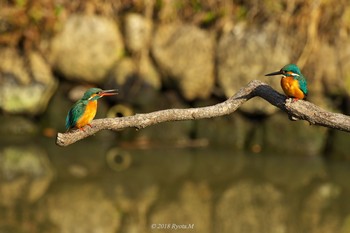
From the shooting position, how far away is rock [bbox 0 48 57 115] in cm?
1161

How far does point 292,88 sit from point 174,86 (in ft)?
23.9

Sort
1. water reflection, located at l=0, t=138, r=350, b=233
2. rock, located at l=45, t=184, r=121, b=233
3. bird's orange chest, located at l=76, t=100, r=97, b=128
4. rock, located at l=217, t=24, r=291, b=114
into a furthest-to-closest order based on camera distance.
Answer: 1. rock, located at l=217, t=24, r=291, b=114
2. water reflection, located at l=0, t=138, r=350, b=233
3. rock, located at l=45, t=184, r=121, b=233
4. bird's orange chest, located at l=76, t=100, r=97, b=128

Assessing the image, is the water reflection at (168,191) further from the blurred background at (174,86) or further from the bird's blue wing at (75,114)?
the bird's blue wing at (75,114)

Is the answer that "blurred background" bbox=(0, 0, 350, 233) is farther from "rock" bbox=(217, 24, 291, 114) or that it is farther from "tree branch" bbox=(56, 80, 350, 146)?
"tree branch" bbox=(56, 80, 350, 146)

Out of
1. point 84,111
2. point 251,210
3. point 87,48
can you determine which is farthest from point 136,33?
point 84,111

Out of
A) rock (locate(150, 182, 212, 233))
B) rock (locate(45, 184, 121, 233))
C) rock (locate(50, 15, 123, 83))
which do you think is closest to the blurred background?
rock (locate(50, 15, 123, 83))

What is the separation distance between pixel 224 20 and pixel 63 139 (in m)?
7.80

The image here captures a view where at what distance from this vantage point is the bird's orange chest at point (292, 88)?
14.5ft

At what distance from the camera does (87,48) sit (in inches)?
464

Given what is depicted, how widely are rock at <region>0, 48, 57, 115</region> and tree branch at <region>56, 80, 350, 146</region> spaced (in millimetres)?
7516

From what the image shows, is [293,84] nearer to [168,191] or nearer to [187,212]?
[187,212]

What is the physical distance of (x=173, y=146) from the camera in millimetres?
11352

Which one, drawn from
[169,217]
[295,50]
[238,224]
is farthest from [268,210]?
[295,50]

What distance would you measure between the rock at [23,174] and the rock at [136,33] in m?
2.64
